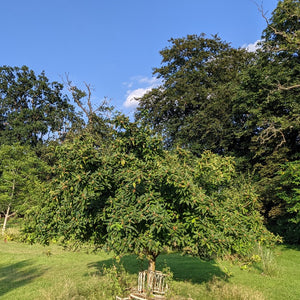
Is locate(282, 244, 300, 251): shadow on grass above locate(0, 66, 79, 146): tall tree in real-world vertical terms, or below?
below

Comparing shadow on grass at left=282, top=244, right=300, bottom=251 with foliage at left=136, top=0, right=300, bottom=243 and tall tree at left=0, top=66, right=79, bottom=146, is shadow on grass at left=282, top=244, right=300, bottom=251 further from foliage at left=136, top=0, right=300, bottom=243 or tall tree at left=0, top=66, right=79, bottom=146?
tall tree at left=0, top=66, right=79, bottom=146

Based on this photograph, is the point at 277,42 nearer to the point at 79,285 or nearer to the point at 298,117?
the point at 298,117

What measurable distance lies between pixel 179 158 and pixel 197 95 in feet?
63.4

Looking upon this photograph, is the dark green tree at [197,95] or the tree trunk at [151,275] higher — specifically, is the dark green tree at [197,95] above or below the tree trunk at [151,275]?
above

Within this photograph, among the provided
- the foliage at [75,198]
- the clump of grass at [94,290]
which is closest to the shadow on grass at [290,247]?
the clump of grass at [94,290]

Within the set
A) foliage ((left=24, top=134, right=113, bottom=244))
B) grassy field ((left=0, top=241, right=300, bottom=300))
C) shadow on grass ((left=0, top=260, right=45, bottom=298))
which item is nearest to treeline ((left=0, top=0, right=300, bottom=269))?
foliage ((left=24, top=134, right=113, bottom=244))

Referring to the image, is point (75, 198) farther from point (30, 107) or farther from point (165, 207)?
point (30, 107)

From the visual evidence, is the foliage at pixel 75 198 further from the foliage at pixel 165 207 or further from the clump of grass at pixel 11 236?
the clump of grass at pixel 11 236

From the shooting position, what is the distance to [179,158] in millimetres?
8781

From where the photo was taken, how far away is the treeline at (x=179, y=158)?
561 centimetres

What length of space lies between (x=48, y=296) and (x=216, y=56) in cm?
2694

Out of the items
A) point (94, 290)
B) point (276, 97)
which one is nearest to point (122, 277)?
point (94, 290)

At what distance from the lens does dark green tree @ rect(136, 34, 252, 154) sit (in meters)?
24.6

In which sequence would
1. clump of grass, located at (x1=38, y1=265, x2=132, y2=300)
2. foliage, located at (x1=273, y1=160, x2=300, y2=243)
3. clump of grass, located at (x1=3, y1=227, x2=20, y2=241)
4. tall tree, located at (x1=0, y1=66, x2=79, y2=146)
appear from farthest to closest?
1. tall tree, located at (x1=0, y1=66, x2=79, y2=146)
2. clump of grass, located at (x1=3, y1=227, x2=20, y2=241)
3. foliage, located at (x1=273, y1=160, x2=300, y2=243)
4. clump of grass, located at (x1=38, y1=265, x2=132, y2=300)
